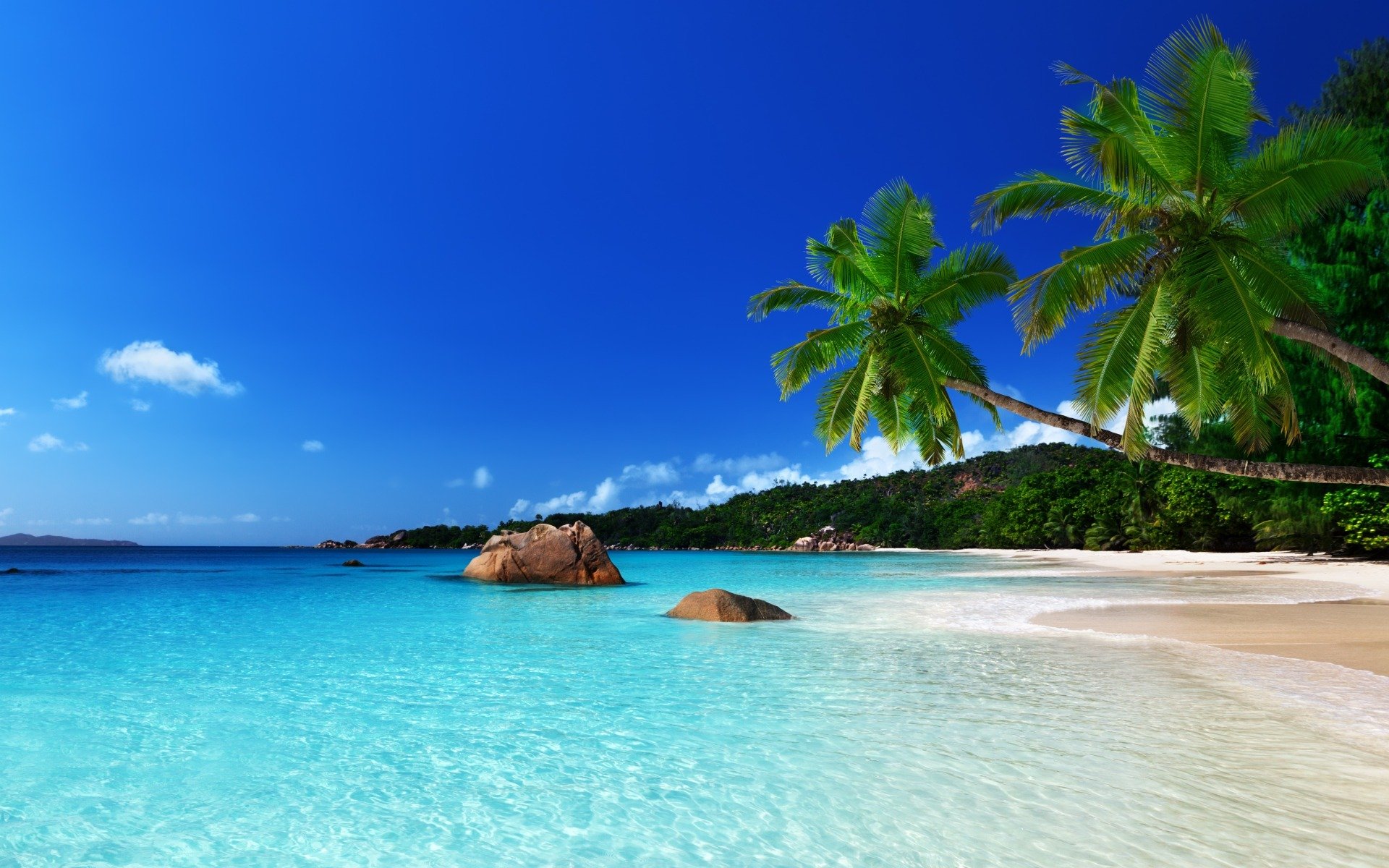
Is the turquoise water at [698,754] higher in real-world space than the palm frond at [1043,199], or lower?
lower

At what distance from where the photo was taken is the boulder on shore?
1383 centimetres

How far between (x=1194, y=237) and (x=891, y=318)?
19.9 ft

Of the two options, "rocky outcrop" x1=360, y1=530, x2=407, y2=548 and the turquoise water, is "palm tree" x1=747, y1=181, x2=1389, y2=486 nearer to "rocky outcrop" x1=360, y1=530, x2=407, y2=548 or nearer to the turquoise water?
the turquoise water

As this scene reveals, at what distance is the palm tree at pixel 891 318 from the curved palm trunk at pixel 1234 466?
171 centimetres

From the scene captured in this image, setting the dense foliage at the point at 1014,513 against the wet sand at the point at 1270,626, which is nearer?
the wet sand at the point at 1270,626

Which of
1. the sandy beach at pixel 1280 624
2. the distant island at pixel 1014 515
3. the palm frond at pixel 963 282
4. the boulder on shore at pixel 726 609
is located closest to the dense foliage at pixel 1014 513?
the distant island at pixel 1014 515

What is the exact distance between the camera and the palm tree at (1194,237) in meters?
10.3

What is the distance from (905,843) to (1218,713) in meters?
4.07

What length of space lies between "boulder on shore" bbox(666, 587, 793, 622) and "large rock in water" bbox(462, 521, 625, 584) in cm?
1138

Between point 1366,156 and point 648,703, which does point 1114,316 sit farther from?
point 648,703

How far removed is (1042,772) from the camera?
4785 millimetres

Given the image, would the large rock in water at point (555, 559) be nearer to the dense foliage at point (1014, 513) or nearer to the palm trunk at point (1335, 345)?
the palm trunk at point (1335, 345)

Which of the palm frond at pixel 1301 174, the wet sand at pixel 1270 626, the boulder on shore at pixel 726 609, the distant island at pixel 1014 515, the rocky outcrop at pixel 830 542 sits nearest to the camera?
the wet sand at pixel 1270 626

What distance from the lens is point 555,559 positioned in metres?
25.7
